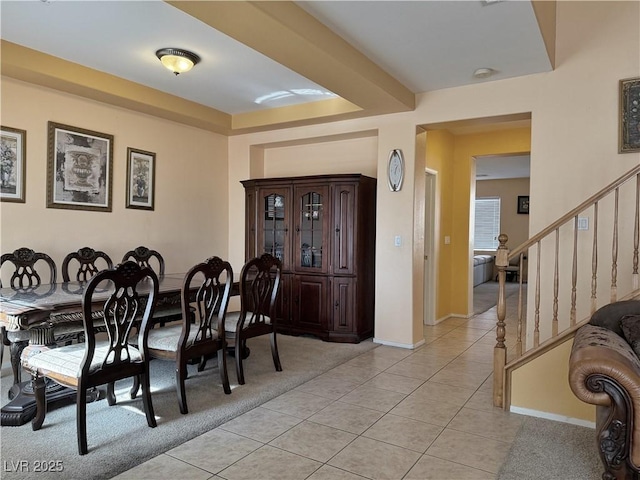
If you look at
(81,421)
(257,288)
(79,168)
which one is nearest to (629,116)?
(257,288)

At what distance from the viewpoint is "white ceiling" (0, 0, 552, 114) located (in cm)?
276

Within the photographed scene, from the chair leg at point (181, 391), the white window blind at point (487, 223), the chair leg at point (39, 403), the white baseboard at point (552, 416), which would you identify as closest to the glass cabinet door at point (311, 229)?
the chair leg at point (181, 391)

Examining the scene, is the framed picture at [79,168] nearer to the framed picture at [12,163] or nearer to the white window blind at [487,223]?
the framed picture at [12,163]

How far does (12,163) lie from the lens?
12.0 ft

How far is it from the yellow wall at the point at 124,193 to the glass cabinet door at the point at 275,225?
0.75 m

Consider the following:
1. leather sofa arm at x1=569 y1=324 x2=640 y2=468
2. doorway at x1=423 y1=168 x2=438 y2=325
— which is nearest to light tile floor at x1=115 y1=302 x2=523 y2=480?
leather sofa arm at x1=569 y1=324 x2=640 y2=468

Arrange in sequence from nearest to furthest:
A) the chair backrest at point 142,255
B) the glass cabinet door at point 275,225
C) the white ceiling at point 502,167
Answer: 1. the chair backrest at point 142,255
2. the glass cabinet door at point 275,225
3. the white ceiling at point 502,167

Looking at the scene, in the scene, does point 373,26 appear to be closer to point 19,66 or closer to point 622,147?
point 622,147

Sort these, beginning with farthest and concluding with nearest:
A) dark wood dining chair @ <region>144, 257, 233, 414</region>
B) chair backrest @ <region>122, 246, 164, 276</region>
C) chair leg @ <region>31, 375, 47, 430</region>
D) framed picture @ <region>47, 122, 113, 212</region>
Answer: chair backrest @ <region>122, 246, 164, 276</region>, framed picture @ <region>47, 122, 113, 212</region>, dark wood dining chair @ <region>144, 257, 233, 414</region>, chair leg @ <region>31, 375, 47, 430</region>

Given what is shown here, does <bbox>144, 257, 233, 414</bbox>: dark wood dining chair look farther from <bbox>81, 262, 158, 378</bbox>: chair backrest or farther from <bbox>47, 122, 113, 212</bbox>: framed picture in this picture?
<bbox>47, 122, 113, 212</bbox>: framed picture

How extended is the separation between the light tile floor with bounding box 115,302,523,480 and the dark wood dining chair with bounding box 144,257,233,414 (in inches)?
18.7

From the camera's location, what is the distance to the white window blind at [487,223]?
11.0m

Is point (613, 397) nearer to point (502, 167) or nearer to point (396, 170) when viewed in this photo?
point (396, 170)

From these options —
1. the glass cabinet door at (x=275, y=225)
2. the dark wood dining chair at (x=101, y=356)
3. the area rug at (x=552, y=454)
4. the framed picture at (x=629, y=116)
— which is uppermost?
the framed picture at (x=629, y=116)
